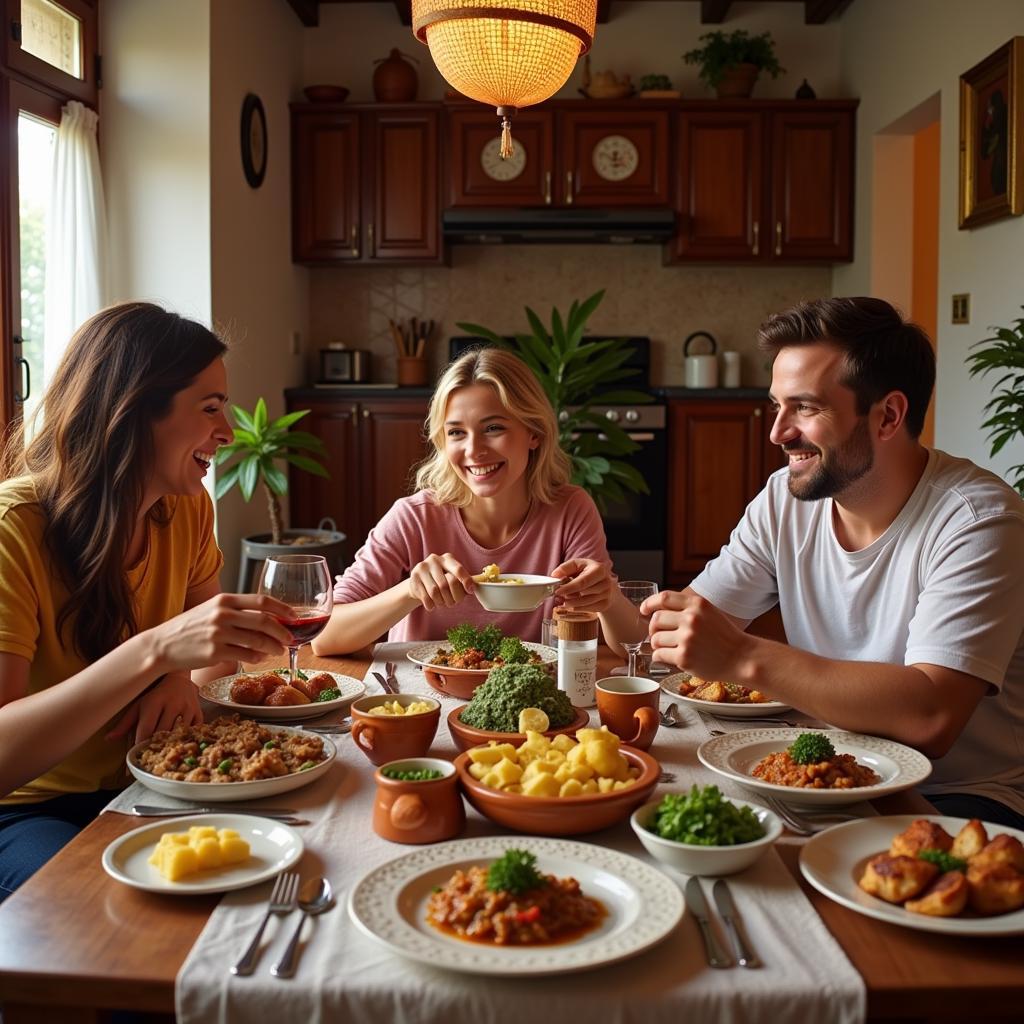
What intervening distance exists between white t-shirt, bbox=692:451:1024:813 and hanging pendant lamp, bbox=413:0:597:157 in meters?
1.00

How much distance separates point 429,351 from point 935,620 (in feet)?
16.0

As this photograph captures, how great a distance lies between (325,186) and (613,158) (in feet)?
4.88

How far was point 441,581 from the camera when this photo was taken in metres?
1.94

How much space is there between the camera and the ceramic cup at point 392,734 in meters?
1.40

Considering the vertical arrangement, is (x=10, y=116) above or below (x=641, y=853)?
above

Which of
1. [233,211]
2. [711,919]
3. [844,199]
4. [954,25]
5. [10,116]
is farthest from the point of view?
[844,199]

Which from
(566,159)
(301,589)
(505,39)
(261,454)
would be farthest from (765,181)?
(301,589)

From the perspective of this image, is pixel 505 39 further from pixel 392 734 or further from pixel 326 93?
pixel 326 93

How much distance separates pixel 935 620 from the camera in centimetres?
163

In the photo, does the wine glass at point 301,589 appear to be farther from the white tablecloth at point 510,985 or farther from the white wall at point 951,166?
the white wall at point 951,166

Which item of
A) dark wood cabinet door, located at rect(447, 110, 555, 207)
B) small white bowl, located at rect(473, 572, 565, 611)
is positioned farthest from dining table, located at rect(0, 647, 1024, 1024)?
dark wood cabinet door, located at rect(447, 110, 555, 207)

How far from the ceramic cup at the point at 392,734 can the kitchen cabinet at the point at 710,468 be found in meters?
4.35

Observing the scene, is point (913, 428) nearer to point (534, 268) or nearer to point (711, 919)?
point (711, 919)

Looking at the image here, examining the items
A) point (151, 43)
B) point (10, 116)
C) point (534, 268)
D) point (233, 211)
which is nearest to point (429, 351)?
point (534, 268)
